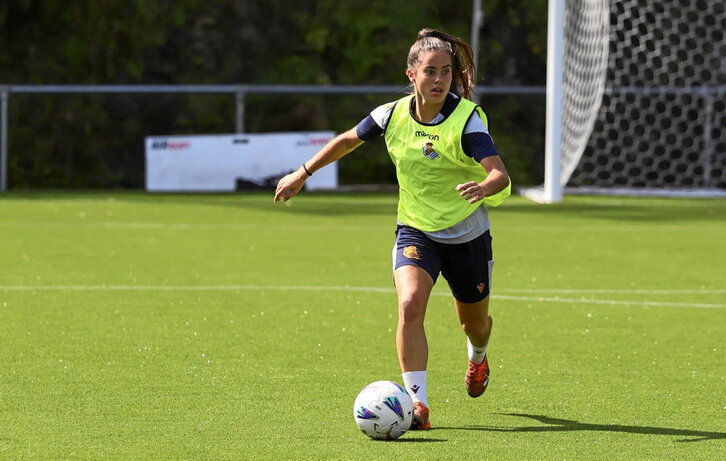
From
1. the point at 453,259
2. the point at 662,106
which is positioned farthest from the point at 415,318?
the point at 662,106

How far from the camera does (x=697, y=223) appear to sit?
17.9 m

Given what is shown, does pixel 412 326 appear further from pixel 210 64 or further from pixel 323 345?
pixel 210 64

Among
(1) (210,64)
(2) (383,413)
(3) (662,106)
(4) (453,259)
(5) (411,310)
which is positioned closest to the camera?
(2) (383,413)

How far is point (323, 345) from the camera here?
8383 millimetres

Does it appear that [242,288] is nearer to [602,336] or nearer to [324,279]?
[324,279]

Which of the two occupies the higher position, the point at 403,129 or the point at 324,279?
the point at 403,129

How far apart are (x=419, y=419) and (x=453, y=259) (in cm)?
93

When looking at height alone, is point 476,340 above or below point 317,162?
below

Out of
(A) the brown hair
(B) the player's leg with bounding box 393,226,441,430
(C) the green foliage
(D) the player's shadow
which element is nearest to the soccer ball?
(B) the player's leg with bounding box 393,226,441,430

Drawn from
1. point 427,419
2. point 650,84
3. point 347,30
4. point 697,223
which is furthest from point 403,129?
point 347,30

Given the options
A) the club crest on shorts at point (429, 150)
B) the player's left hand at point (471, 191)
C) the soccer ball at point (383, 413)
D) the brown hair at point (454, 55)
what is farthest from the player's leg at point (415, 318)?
the brown hair at point (454, 55)

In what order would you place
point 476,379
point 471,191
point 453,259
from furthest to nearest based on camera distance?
point 476,379, point 453,259, point 471,191

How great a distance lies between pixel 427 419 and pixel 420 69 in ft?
5.14

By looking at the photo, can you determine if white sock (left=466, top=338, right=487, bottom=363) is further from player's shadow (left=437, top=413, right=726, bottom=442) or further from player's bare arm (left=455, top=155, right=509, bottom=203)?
player's bare arm (left=455, top=155, right=509, bottom=203)
